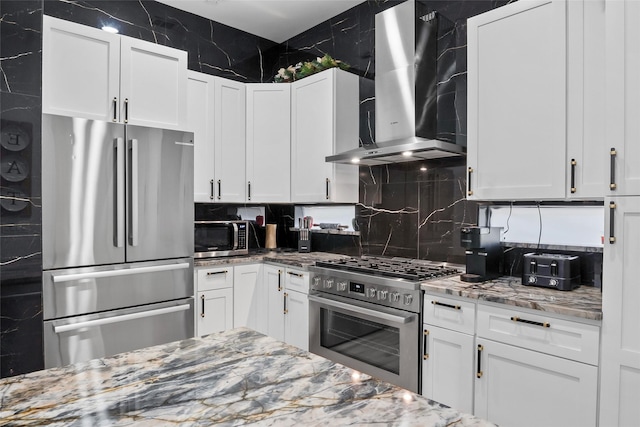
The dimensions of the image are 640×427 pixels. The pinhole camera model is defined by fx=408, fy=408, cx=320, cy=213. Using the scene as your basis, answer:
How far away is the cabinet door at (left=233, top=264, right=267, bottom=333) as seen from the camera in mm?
3379

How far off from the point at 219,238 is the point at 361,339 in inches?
60.8

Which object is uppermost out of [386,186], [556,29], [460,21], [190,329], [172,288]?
[460,21]

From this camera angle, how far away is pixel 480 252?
238 cm

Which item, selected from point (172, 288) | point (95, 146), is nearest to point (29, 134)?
point (95, 146)

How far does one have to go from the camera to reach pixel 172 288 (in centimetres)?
289

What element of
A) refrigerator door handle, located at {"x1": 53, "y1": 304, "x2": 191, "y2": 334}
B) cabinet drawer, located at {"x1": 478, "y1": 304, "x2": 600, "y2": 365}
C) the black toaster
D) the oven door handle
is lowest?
refrigerator door handle, located at {"x1": 53, "y1": 304, "x2": 191, "y2": 334}

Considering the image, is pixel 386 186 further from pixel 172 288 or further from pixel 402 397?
pixel 402 397

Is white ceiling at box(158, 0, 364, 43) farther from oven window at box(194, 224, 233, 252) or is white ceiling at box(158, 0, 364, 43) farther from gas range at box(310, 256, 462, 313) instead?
gas range at box(310, 256, 462, 313)

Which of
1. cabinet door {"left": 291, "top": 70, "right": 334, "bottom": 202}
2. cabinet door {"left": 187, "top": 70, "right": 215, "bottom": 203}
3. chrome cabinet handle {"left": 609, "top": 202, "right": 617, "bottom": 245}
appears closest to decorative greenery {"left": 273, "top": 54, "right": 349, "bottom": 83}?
cabinet door {"left": 291, "top": 70, "right": 334, "bottom": 202}

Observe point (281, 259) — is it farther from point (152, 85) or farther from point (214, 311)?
point (152, 85)

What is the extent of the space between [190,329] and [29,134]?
1.63 metres

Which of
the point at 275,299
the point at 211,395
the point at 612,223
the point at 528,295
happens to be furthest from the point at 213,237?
the point at 612,223

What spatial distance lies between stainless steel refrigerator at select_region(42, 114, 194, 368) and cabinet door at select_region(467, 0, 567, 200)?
197 centimetres

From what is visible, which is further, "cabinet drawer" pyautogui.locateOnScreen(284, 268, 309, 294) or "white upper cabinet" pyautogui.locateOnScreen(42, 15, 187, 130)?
"cabinet drawer" pyautogui.locateOnScreen(284, 268, 309, 294)
